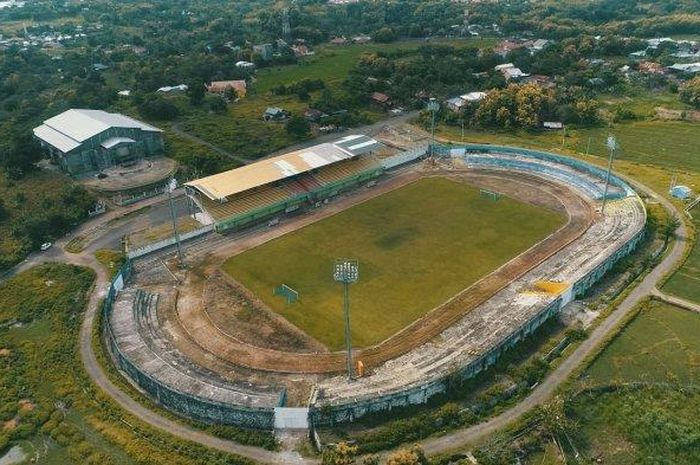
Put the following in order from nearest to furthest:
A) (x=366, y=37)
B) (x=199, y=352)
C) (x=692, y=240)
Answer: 1. (x=199, y=352)
2. (x=692, y=240)
3. (x=366, y=37)

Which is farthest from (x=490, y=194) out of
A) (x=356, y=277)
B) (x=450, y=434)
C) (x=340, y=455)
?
(x=340, y=455)

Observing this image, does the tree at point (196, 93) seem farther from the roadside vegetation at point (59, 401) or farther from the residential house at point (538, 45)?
the residential house at point (538, 45)

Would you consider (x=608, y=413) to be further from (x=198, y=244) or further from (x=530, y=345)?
(x=198, y=244)

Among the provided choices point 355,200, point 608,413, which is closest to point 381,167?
point 355,200

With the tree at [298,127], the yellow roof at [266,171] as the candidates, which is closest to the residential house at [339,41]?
the tree at [298,127]

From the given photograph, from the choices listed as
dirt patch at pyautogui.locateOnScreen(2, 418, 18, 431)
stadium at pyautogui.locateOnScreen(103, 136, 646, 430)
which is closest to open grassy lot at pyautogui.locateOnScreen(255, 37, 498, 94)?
stadium at pyautogui.locateOnScreen(103, 136, 646, 430)

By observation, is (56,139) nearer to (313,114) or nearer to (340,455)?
(313,114)
